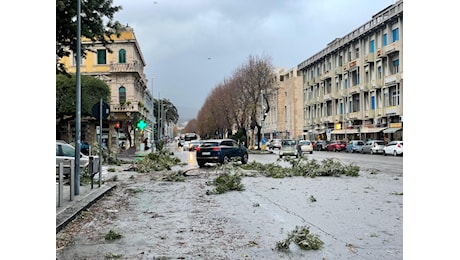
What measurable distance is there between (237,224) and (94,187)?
7.94m

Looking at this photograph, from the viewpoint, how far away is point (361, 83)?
59.6 meters

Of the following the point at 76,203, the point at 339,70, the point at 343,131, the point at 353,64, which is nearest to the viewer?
the point at 76,203

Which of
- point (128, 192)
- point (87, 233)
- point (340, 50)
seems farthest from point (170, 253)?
point (340, 50)

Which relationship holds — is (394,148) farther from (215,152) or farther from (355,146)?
(215,152)

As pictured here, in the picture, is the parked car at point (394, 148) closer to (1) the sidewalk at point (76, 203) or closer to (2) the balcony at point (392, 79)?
(2) the balcony at point (392, 79)

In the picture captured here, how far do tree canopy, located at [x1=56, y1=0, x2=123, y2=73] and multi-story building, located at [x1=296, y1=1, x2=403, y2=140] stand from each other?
2939cm

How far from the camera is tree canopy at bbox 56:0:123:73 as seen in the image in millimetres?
12719

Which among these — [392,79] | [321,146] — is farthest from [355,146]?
[321,146]

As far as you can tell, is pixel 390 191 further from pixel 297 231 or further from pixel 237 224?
pixel 297 231

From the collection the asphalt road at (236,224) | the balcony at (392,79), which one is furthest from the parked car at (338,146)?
the asphalt road at (236,224)

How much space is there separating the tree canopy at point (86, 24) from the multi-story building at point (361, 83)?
96.4 feet

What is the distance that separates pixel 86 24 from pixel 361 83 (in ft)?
164

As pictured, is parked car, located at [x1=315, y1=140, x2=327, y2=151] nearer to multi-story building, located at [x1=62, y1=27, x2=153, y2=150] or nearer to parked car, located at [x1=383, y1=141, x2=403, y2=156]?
parked car, located at [x1=383, y1=141, x2=403, y2=156]

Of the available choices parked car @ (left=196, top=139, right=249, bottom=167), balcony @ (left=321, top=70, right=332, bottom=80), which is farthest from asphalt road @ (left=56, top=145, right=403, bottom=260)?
balcony @ (left=321, top=70, right=332, bottom=80)
